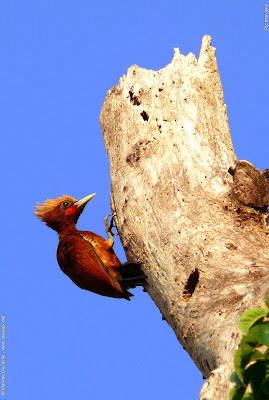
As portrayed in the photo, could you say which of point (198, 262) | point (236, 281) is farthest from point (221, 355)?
point (198, 262)

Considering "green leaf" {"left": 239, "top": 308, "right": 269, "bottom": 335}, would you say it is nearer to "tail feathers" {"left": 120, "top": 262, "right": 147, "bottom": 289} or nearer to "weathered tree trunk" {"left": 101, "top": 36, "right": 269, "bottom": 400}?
"weathered tree trunk" {"left": 101, "top": 36, "right": 269, "bottom": 400}

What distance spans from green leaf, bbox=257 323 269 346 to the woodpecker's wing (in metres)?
2.77

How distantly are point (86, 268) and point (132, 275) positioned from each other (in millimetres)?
467

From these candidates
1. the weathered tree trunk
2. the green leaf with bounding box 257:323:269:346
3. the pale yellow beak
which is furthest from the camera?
the pale yellow beak

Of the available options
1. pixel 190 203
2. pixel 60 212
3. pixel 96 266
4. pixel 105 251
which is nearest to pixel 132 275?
pixel 96 266

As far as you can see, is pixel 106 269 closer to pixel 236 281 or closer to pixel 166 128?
pixel 166 128

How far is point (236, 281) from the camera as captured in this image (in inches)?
171

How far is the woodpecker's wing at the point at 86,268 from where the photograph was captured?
5723 millimetres

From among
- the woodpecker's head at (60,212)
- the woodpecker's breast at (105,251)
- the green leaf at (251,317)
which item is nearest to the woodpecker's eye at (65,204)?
the woodpecker's head at (60,212)

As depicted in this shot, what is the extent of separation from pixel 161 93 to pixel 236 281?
2082mm

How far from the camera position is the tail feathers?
5.43 metres

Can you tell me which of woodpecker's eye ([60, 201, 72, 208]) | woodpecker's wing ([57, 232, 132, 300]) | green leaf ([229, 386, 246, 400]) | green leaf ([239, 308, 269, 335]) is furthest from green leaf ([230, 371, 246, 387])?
woodpecker's eye ([60, 201, 72, 208])

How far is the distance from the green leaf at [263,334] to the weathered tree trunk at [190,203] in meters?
0.69

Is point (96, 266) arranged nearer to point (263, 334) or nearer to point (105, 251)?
point (105, 251)
